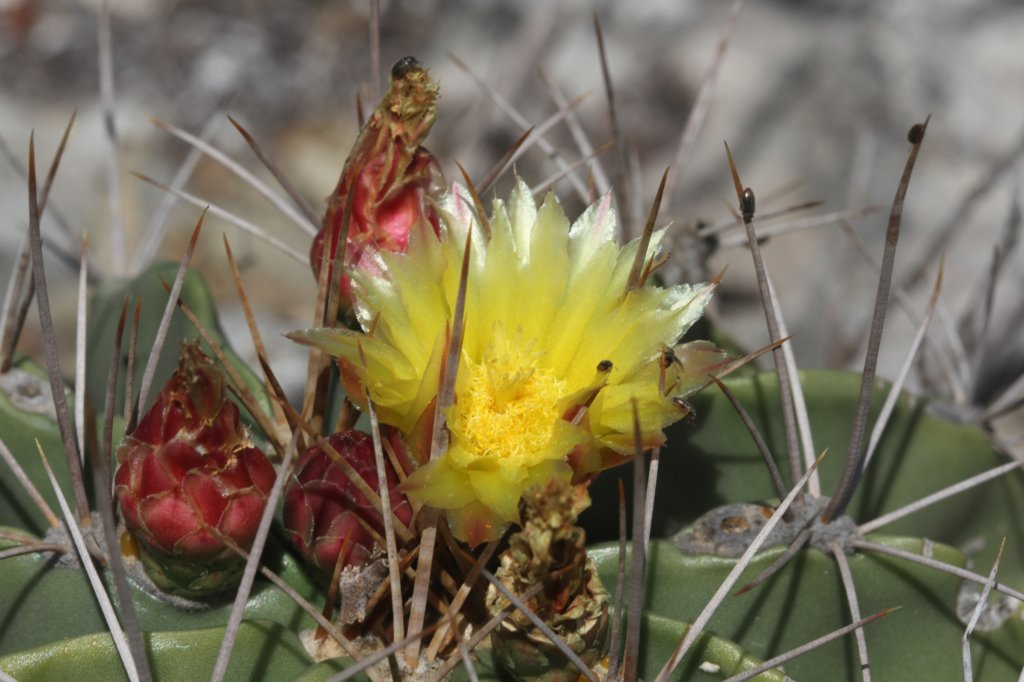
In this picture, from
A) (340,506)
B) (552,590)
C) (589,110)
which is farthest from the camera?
(589,110)

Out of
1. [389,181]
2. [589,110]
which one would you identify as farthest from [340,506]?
[589,110]

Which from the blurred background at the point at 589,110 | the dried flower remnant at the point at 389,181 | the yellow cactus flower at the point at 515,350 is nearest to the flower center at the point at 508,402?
the yellow cactus flower at the point at 515,350

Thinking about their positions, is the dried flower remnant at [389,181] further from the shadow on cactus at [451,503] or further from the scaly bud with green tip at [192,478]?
the scaly bud with green tip at [192,478]

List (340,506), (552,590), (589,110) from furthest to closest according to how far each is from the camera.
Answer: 1. (589,110)
2. (340,506)
3. (552,590)

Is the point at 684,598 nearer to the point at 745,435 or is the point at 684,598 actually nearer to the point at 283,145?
the point at 745,435

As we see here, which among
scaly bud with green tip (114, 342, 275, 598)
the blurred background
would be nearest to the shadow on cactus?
scaly bud with green tip (114, 342, 275, 598)

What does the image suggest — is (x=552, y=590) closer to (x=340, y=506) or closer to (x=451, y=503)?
(x=451, y=503)
